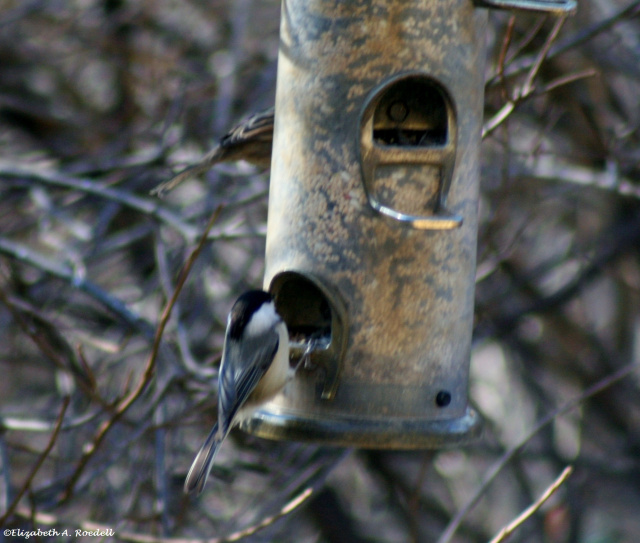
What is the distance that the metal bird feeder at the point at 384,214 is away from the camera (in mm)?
2926

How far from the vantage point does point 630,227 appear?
6.20 metres

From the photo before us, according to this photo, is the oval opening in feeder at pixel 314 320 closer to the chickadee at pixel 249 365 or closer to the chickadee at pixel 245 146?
the chickadee at pixel 249 365

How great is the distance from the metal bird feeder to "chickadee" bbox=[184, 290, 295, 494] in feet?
0.30

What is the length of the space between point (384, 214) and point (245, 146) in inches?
55.6

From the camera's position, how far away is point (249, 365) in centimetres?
292

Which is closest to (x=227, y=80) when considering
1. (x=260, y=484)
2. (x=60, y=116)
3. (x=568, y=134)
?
(x=60, y=116)

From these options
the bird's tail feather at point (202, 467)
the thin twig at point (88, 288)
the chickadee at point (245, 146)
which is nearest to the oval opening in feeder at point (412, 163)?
the bird's tail feather at point (202, 467)

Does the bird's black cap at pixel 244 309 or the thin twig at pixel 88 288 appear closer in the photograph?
the bird's black cap at pixel 244 309

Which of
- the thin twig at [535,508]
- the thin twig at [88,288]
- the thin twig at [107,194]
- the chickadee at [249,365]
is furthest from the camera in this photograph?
the thin twig at [107,194]

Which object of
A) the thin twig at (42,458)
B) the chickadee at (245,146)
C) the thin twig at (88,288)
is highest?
the chickadee at (245,146)

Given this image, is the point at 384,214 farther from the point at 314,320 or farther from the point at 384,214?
the point at 314,320

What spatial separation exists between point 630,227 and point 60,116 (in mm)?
4374

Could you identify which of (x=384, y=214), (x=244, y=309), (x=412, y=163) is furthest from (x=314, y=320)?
(x=412, y=163)

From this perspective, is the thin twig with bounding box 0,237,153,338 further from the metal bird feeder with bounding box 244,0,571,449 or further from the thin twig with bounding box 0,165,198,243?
the metal bird feeder with bounding box 244,0,571,449
